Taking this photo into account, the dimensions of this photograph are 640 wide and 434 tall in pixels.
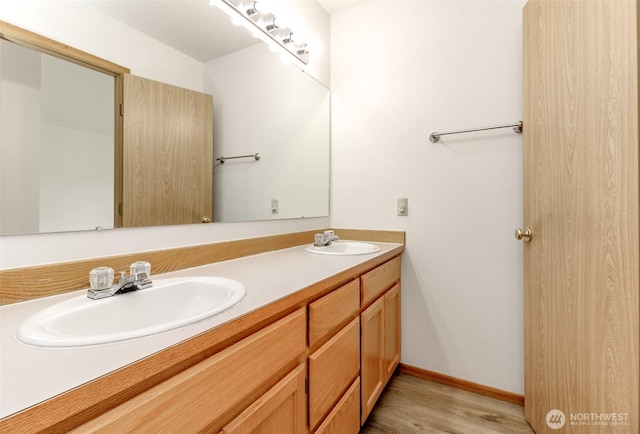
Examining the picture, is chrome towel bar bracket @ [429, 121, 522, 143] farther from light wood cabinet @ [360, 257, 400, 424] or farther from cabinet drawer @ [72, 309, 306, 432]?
cabinet drawer @ [72, 309, 306, 432]

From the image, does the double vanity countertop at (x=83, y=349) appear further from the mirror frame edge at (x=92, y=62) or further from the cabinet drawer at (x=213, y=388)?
the mirror frame edge at (x=92, y=62)

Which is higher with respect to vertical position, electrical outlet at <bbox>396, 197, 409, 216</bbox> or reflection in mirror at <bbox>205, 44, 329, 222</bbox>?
reflection in mirror at <bbox>205, 44, 329, 222</bbox>

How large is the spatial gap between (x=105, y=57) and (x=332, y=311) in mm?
1085

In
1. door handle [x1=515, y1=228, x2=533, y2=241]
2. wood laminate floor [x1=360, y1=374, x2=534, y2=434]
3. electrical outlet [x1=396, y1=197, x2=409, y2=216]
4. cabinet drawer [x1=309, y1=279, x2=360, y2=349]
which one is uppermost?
electrical outlet [x1=396, y1=197, x2=409, y2=216]

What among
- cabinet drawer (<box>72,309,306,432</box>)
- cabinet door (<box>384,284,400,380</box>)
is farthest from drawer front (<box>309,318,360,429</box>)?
cabinet door (<box>384,284,400,380</box>)

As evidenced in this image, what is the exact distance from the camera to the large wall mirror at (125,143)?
2.51 feet

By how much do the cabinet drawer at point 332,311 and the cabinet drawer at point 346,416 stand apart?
0.28 m

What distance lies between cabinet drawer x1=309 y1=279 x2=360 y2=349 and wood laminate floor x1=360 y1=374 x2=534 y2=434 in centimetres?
65

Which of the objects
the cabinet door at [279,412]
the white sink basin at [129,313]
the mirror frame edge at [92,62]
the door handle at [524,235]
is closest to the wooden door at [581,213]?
the door handle at [524,235]

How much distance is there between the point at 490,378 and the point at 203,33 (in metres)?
2.19

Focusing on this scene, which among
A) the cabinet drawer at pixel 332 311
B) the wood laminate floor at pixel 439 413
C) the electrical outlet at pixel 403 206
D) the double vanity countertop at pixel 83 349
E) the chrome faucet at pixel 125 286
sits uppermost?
the electrical outlet at pixel 403 206

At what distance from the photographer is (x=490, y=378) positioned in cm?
160

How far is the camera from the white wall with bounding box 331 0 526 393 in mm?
1557

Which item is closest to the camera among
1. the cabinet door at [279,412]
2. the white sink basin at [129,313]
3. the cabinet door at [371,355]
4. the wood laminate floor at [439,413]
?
the white sink basin at [129,313]
